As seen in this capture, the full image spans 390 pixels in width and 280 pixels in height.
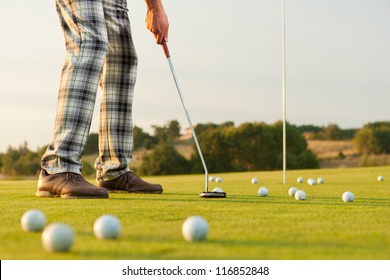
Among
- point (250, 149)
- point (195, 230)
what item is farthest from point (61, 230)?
point (250, 149)

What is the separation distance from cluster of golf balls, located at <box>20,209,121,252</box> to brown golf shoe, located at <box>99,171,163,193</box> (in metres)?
2.43

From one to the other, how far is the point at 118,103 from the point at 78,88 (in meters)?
0.80

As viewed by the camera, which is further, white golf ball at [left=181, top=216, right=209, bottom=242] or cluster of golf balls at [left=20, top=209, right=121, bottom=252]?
white golf ball at [left=181, top=216, right=209, bottom=242]

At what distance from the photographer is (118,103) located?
506 centimetres

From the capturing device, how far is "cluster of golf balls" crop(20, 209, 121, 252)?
1952mm

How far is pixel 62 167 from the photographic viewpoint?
4320 mm

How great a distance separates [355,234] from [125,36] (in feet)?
10.6

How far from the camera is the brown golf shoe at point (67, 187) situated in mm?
4160

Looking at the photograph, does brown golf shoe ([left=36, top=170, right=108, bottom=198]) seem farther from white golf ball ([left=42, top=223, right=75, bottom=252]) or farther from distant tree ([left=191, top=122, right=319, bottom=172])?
distant tree ([left=191, top=122, right=319, bottom=172])

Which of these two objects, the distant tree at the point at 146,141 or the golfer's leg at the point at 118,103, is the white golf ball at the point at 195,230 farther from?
the distant tree at the point at 146,141

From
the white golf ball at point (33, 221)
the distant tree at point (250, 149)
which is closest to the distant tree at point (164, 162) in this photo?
the distant tree at point (250, 149)

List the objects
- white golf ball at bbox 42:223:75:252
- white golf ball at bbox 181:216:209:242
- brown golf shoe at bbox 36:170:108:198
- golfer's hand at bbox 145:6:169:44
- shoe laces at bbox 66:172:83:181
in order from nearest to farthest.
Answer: white golf ball at bbox 42:223:75:252 → white golf ball at bbox 181:216:209:242 → brown golf shoe at bbox 36:170:108:198 → shoe laces at bbox 66:172:83:181 → golfer's hand at bbox 145:6:169:44

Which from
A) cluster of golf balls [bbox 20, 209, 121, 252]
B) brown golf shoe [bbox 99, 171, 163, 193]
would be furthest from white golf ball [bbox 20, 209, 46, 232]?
brown golf shoe [bbox 99, 171, 163, 193]

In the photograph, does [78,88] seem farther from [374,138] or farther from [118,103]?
[374,138]
